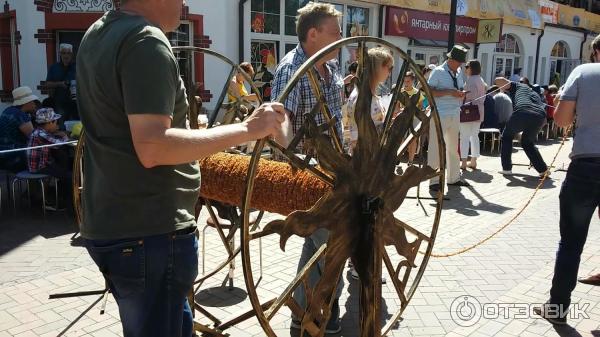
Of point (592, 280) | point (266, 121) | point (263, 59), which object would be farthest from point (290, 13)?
point (266, 121)

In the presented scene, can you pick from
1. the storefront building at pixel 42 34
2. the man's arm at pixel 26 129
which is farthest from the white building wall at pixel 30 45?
the man's arm at pixel 26 129

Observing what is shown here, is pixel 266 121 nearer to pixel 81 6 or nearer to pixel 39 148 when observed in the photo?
pixel 39 148

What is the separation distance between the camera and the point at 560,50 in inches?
1019

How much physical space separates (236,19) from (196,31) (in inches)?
37.5

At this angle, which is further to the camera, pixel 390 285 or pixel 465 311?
pixel 390 285

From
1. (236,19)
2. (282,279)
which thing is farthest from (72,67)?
(282,279)

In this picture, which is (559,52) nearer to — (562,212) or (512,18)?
(512,18)

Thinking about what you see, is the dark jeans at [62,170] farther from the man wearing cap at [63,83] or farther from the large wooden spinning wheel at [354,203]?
the large wooden spinning wheel at [354,203]

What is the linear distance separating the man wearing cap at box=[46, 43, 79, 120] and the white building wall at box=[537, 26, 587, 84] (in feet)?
66.2

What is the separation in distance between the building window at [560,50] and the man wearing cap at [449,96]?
20.5 metres

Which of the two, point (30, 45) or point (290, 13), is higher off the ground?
point (290, 13)

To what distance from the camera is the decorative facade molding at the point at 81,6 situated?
9.23m

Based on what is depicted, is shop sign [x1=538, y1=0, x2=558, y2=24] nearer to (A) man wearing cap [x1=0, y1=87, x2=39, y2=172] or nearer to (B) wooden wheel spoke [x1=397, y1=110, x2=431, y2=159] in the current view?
(A) man wearing cap [x1=0, y1=87, x2=39, y2=172]

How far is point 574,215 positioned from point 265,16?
9103 millimetres
